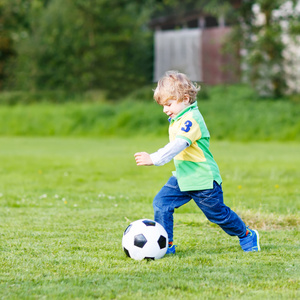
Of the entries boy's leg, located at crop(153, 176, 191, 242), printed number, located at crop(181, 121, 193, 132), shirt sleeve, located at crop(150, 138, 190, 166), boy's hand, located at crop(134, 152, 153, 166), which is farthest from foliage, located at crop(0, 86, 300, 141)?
boy's hand, located at crop(134, 152, 153, 166)

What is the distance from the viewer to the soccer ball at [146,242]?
4.67 m

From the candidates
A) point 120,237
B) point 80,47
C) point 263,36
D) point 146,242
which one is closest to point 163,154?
point 146,242

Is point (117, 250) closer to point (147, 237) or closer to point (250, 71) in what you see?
point (147, 237)

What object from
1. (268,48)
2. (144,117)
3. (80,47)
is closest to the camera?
(268,48)

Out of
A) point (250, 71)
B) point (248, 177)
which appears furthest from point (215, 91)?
point (248, 177)

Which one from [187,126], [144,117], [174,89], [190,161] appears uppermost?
[174,89]

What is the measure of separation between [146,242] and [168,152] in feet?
2.63

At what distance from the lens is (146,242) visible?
4.66m

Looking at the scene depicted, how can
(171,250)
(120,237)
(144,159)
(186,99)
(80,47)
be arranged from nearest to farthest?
(144,159), (186,99), (171,250), (120,237), (80,47)

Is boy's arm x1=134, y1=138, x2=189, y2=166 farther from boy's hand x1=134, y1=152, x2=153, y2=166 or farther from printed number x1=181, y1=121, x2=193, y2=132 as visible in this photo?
printed number x1=181, y1=121, x2=193, y2=132

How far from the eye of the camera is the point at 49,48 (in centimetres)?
3070

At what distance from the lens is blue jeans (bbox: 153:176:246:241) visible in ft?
15.8

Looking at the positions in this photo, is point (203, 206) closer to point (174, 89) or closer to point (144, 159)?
point (144, 159)

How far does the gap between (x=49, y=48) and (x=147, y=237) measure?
27.4 metres
